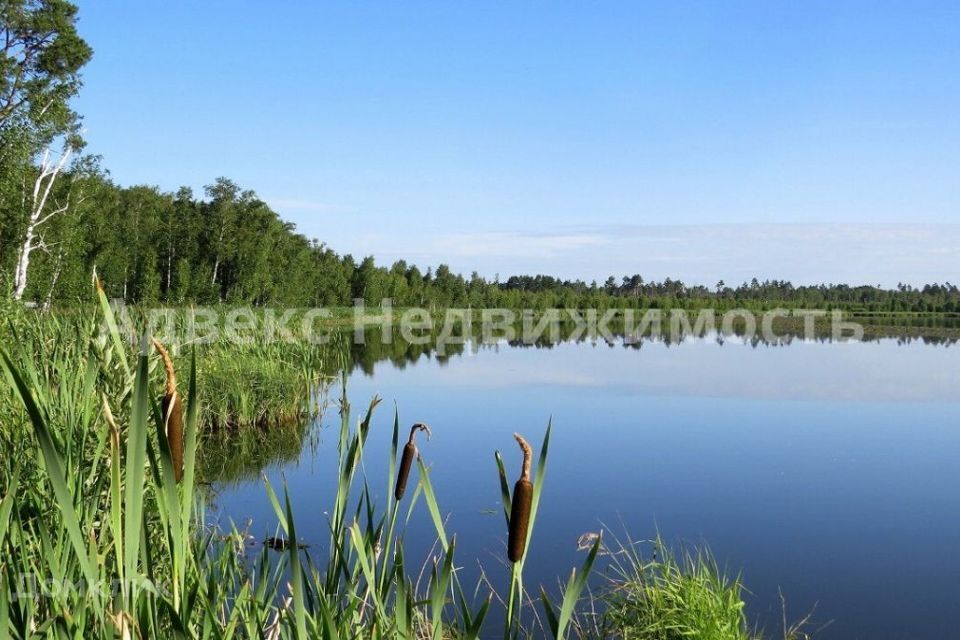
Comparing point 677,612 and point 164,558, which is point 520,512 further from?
point 677,612

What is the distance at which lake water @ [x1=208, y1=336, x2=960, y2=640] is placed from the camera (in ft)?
22.3

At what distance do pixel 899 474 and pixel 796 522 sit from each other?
3.32 meters

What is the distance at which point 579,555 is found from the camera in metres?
7.03

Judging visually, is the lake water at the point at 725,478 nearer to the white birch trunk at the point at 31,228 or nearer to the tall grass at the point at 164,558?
the tall grass at the point at 164,558

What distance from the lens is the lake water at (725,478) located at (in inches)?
268

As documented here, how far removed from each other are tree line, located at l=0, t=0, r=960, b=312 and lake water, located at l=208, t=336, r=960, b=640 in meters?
4.75

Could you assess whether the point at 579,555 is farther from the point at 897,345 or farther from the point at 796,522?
the point at 897,345

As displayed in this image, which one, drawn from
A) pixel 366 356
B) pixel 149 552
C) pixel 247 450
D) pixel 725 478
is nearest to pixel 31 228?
pixel 366 356

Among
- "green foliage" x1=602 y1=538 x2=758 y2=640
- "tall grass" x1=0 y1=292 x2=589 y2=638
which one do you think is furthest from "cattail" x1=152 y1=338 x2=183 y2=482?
"green foliage" x1=602 y1=538 x2=758 y2=640

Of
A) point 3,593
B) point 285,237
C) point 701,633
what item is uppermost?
point 285,237

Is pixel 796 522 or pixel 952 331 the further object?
pixel 952 331

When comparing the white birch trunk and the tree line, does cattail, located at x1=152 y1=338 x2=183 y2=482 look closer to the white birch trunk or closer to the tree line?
the tree line

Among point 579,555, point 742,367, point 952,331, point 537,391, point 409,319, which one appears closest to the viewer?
point 579,555

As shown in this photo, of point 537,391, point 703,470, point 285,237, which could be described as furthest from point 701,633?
point 285,237
